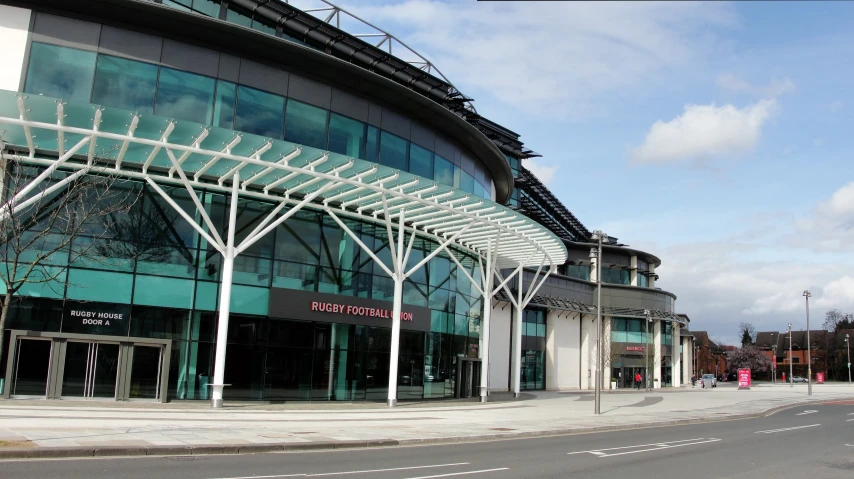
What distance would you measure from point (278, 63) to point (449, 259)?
Answer: 13.1 meters

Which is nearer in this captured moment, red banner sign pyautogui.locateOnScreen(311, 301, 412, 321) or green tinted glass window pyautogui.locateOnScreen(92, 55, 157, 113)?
green tinted glass window pyautogui.locateOnScreen(92, 55, 157, 113)

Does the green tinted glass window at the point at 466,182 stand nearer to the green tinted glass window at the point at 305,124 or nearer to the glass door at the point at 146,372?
the green tinted glass window at the point at 305,124

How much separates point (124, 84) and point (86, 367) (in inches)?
389

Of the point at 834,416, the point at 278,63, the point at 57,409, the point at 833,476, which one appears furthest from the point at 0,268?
the point at 834,416

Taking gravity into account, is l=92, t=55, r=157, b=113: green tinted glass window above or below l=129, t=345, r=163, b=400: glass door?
above

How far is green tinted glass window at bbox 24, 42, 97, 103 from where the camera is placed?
22.7 m

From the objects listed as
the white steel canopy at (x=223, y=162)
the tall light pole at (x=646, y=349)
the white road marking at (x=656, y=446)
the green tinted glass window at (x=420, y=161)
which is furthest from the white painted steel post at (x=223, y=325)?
the tall light pole at (x=646, y=349)

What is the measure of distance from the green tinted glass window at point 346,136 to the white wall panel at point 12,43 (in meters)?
11.2

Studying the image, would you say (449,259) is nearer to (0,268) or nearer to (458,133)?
(458,133)

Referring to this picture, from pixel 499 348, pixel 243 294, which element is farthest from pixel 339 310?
pixel 499 348

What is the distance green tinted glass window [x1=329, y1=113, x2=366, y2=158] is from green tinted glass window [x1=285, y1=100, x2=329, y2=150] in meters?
0.42

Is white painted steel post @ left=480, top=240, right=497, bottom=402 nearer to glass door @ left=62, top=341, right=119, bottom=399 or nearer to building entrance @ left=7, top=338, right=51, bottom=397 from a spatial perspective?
glass door @ left=62, top=341, right=119, bottom=399

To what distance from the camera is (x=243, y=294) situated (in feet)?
82.7

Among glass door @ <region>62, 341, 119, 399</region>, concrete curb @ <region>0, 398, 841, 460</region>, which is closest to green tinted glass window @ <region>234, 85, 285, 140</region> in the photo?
glass door @ <region>62, 341, 119, 399</region>
